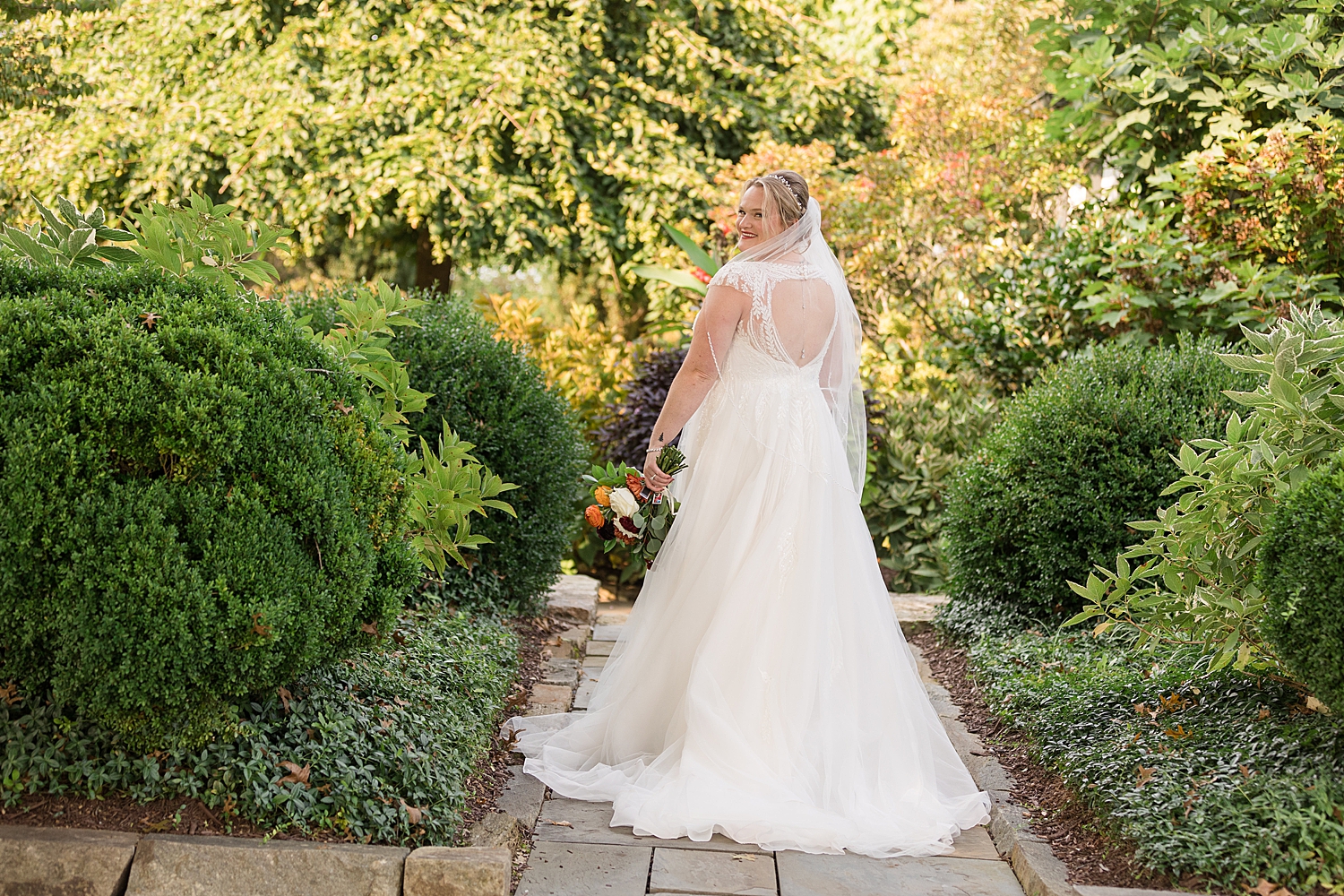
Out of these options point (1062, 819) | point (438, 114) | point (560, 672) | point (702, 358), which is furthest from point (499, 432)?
point (438, 114)

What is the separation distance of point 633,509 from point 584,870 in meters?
1.31

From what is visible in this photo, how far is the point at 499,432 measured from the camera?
530 centimetres

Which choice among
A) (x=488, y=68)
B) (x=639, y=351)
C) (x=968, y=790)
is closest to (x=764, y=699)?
(x=968, y=790)

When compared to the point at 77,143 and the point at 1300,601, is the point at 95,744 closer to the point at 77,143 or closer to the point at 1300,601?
the point at 1300,601

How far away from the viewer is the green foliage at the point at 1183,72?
6.40 metres

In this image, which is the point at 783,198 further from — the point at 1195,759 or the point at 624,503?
the point at 1195,759

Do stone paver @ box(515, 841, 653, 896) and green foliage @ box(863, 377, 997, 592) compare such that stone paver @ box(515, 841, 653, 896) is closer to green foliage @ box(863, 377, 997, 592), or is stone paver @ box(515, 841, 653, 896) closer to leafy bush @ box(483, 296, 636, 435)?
green foliage @ box(863, 377, 997, 592)

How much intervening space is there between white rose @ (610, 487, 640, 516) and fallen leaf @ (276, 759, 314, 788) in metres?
1.43

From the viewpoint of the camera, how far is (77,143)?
11.0m

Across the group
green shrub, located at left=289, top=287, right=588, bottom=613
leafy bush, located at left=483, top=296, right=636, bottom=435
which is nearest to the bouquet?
green shrub, located at left=289, top=287, right=588, bottom=613

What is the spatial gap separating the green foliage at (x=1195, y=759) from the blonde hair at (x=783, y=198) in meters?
2.07

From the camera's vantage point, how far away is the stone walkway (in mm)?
3027

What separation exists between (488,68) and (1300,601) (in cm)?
908

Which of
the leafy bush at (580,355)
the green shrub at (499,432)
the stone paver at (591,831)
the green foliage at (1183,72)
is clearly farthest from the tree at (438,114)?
the stone paver at (591,831)
